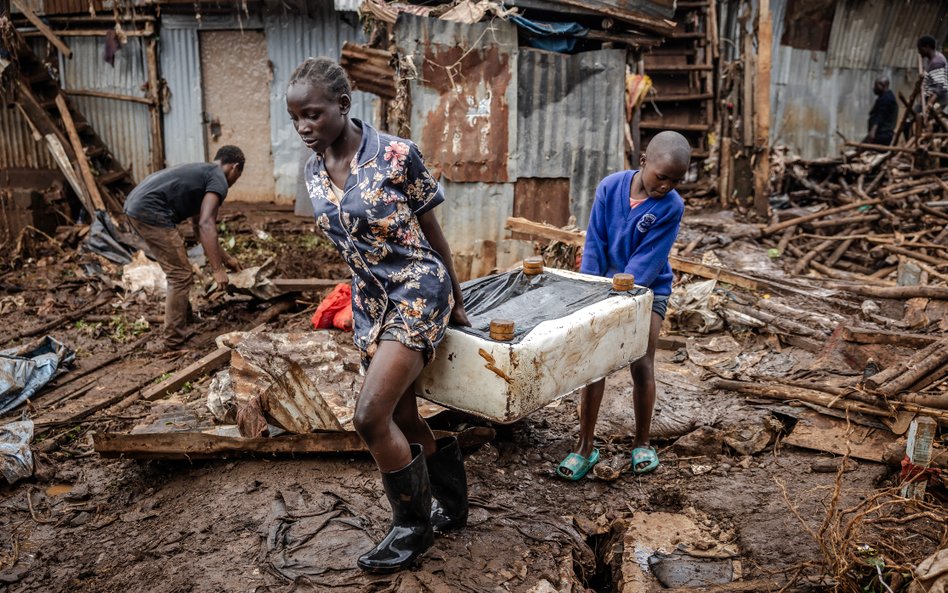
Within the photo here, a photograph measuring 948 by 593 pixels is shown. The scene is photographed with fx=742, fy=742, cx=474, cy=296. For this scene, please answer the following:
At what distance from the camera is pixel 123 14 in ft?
35.7

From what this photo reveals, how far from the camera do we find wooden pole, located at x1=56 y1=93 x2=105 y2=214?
10.4 m

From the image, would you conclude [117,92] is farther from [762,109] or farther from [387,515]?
[387,515]

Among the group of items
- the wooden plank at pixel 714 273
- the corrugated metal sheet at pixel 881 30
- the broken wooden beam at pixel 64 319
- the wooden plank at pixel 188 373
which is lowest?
the broken wooden beam at pixel 64 319

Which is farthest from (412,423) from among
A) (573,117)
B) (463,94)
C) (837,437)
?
(573,117)

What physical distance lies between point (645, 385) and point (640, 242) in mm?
789

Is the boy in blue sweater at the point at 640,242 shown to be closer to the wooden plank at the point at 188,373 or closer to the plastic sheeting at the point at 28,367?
the wooden plank at the point at 188,373

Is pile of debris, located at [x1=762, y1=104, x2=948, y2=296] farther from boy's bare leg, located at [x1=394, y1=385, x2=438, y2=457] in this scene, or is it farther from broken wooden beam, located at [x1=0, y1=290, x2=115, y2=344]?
broken wooden beam, located at [x1=0, y1=290, x2=115, y2=344]

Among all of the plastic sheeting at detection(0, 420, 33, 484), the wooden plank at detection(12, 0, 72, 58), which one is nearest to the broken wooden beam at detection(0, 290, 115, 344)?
the plastic sheeting at detection(0, 420, 33, 484)

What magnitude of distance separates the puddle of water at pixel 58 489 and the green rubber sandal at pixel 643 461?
3.39 m

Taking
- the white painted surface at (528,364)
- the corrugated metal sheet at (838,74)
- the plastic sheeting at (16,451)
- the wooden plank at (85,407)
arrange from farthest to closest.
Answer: the corrugated metal sheet at (838,74) < the wooden plank at (85,407) < the plastic sheeting at (16,451) < the white painted surface at (528,364)

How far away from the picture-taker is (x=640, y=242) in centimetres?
378

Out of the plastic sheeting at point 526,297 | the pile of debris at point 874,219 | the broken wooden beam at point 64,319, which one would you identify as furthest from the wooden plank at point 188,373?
the pile of debris at point 874,219

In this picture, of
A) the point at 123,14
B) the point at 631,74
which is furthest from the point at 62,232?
the point at 631,74

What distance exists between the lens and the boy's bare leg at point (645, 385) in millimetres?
3875
